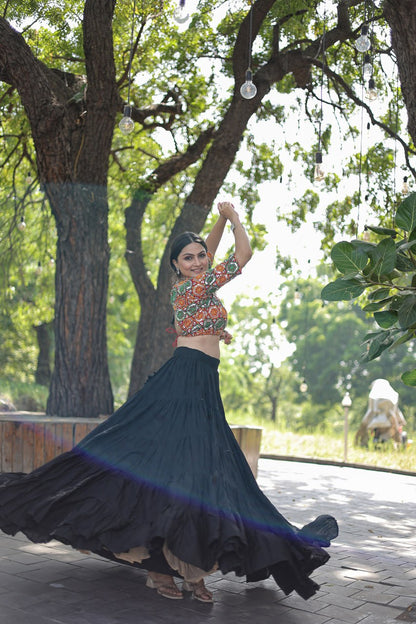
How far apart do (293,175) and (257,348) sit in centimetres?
3285

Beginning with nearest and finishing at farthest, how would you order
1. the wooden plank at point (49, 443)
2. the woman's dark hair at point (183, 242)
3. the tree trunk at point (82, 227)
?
1. the woman's dark hair at point (183, 242)
2. the wooden plank at point (49, 443)
3. the tree trunk at point (82, 227)

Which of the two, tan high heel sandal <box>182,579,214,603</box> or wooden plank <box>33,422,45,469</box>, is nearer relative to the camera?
tan high heel sandal <box>182,579,214,603</box>

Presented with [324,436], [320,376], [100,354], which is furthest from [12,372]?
[320,376]

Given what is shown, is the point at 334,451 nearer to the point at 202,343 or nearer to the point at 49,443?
the point at 49,443

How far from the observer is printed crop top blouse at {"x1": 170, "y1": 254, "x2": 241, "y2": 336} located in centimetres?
421

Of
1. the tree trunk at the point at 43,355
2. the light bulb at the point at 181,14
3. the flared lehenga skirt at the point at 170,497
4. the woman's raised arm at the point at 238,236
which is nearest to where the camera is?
the flared lehenga skirt at the point at 170,497

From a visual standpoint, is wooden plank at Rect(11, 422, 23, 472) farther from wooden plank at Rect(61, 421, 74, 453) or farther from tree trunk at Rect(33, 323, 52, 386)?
tree trunk at Rect(33, 323, 52, 386)

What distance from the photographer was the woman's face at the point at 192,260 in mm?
4363

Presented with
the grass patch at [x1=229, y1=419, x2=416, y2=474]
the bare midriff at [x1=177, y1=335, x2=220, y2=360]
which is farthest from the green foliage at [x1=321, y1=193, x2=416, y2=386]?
the grass patch at [x1=229, y1=419, x2=416, y2=474]

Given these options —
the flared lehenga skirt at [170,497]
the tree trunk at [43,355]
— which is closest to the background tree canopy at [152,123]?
the flared lehenga skirt at [170,497]

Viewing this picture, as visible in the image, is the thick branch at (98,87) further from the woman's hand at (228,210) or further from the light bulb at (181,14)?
the woman's hand at (228,210)

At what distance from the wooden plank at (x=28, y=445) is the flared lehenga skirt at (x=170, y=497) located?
3148 millimetres

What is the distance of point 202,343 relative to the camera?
428 centimetres

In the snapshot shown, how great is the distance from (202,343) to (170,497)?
3.09 feet
